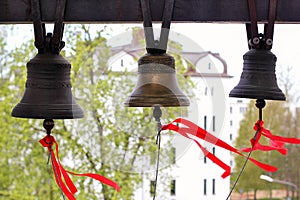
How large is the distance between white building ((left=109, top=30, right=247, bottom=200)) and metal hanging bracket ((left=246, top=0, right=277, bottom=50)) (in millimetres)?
262

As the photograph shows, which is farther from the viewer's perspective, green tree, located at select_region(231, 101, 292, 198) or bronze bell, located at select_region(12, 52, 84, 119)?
green tree, located at select_region(231, 101, 292, 198)

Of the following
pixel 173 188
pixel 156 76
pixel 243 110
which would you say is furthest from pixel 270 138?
pixel 173 188

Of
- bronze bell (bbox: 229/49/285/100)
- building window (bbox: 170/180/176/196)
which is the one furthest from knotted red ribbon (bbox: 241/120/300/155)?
building window (bbox: 170/180/176/196)

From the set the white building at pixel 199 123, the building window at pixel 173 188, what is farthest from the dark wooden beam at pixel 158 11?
the building window at pixel 173 188

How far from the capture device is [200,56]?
187 centimetres

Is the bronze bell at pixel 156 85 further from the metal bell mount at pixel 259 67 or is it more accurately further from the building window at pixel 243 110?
the building window at pixel 243 110

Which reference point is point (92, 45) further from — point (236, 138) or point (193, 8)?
point (193, 8)

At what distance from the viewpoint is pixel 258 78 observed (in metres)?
1.07

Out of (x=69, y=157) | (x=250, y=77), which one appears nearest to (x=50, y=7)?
(x=250, y=77)

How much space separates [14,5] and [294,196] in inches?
81.6

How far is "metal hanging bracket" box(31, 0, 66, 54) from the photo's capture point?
40.1 inches

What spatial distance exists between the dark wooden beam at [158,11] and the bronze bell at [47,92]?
0.25ft

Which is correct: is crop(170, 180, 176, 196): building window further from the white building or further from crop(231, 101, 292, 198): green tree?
crop(231, 101, 292, 198): green tree

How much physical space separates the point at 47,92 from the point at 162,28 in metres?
0.22
